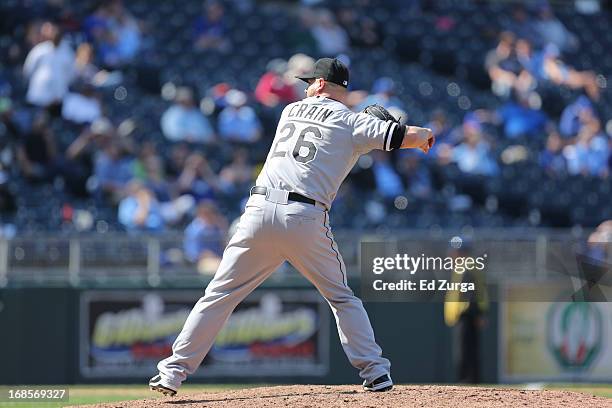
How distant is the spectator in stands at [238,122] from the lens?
13.7m

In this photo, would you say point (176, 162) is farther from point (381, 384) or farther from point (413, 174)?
point (381, 384)

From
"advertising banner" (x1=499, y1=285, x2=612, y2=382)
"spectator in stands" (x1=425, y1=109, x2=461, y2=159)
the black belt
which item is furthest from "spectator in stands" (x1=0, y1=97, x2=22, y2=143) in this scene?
the black belt

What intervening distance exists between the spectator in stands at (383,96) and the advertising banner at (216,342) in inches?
128

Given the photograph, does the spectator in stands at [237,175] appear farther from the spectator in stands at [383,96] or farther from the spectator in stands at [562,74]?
the spectator in stands at [562,74]

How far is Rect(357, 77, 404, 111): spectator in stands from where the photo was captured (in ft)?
46.6

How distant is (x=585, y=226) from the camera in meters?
14.0

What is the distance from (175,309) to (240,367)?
89 centimetres

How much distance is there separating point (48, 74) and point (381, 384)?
314 inches

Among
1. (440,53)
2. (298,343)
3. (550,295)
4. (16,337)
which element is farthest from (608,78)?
(16,337)

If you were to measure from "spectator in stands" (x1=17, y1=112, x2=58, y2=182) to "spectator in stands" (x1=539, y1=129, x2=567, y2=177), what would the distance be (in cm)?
623

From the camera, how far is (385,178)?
1365 cm

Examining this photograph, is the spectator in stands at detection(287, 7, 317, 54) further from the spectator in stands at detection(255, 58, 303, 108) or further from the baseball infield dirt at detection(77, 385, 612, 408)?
Result: the baseball infield dirt at detection(77, 385, 612, 408)

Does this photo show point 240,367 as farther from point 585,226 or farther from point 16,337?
point 585,226

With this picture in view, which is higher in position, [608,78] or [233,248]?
[608,78]
